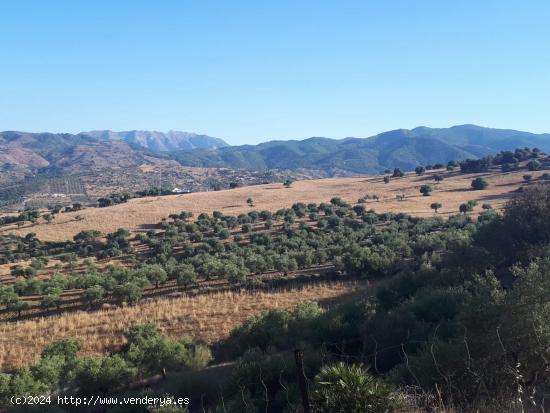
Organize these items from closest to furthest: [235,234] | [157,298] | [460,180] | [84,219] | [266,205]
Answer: [157,298]
[235,234]
[84,219]
[266,205]
[460,180]

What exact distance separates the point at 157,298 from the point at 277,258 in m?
10.3

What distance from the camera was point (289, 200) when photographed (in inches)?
3243

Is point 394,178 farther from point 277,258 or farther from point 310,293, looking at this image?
point 310,293

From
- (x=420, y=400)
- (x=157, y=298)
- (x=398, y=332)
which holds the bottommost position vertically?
(x=157, y=298)

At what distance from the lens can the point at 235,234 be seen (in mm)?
55938

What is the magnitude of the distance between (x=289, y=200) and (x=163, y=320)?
5850 cm

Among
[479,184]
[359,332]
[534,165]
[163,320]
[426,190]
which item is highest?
[534,165]

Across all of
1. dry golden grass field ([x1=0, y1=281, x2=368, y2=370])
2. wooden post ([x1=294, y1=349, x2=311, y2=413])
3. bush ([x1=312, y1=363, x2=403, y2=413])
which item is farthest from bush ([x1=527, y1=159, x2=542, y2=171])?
wooden post ([x1=294, y1=349, x2=311, y2=413])

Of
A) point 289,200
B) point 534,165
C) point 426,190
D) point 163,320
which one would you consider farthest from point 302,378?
point 534,165

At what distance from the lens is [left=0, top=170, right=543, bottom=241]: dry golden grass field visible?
64750 mm

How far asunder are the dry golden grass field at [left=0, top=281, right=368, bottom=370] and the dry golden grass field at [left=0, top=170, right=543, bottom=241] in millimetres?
35596

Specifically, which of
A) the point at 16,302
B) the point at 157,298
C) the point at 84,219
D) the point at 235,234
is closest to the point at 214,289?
the point at 157,298

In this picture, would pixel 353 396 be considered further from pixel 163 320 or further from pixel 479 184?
pixel 479 184

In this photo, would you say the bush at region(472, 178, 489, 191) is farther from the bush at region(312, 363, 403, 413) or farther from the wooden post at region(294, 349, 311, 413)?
the wooden post at region(294, 349, 311, 413)
